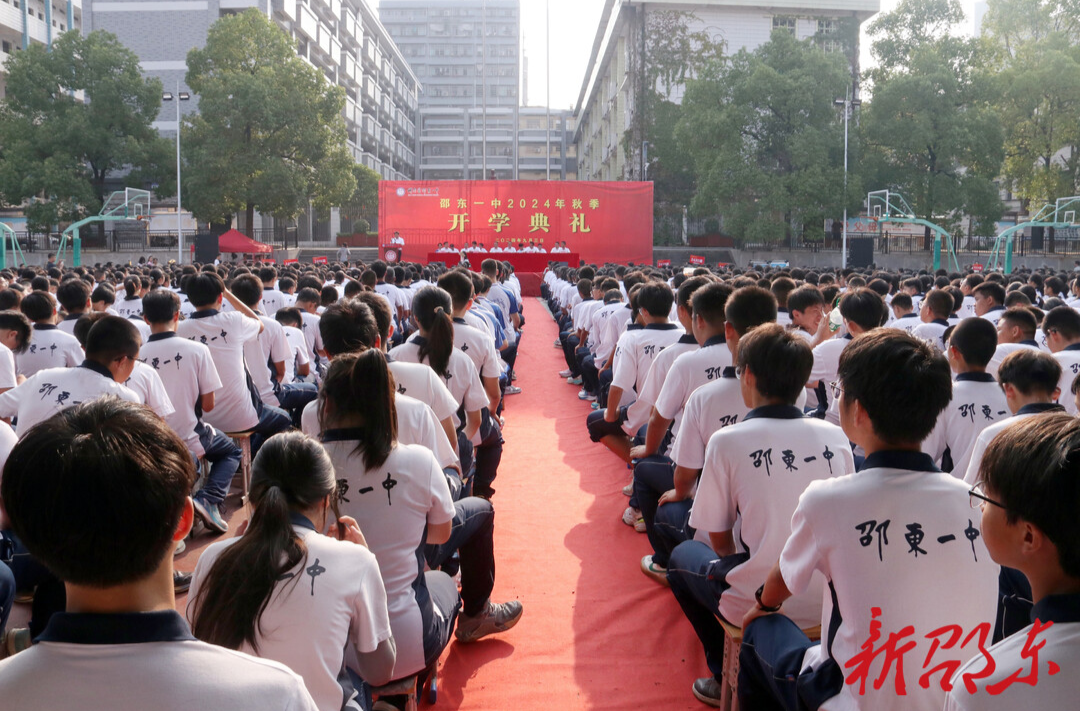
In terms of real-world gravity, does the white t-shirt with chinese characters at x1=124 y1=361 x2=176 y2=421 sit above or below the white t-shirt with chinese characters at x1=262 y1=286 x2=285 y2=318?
below

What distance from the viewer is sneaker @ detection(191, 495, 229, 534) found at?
4.51 metres

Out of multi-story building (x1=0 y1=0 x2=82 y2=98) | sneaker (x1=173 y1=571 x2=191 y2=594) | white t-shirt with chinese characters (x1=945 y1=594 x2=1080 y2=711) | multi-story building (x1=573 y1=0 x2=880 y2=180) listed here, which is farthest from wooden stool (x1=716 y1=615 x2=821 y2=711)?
multi-story building (x1=573 y1=0 x2=880 y2=180)

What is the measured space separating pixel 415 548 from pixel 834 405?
3076 millimetres

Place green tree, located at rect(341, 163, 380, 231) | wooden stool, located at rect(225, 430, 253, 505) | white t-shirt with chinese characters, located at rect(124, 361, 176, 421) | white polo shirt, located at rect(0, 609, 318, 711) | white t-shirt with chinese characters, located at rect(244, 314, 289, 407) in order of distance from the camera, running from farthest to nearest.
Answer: green tree, located at rect(341, 163, 380, 231)
white t-shirt with chinese characters, located at rect(244, 314, 289, 407)
wooden stool, located at rect(225, 430, 253, 505)
white t-shirt with chinese characters, located at rect(124, 361, 176, 421)
white polo shirt, located at rect(0, 609, 318, 711)

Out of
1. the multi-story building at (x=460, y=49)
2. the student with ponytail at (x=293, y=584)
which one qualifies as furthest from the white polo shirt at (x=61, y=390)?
the multi-story building at (x=460, y=49)

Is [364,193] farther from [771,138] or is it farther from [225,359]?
[225,359]

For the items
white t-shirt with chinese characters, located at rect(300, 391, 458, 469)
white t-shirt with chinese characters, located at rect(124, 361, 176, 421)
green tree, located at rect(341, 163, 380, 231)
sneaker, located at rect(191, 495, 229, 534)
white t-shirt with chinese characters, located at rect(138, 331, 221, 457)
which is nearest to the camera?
white t-shirt with chinese characters, located at rect(300, 391, 458, 469)

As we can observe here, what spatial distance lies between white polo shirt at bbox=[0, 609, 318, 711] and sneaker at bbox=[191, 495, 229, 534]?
3605mm

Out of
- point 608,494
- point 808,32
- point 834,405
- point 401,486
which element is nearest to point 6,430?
point 401,486

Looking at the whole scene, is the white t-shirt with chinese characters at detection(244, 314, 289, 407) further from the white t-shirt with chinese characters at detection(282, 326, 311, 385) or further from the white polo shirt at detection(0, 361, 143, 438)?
the white polo shirt at detection(0, 361, 143, 438)

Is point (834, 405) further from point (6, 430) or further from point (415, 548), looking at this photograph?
point (6, 430)

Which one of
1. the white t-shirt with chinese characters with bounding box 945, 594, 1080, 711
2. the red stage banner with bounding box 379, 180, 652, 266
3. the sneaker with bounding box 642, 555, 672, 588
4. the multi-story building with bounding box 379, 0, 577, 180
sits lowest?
the sneaker with bounding box 642, 555, 672, 588

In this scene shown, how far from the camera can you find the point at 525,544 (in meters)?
4.47

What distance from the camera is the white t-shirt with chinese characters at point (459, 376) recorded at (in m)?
4.10
